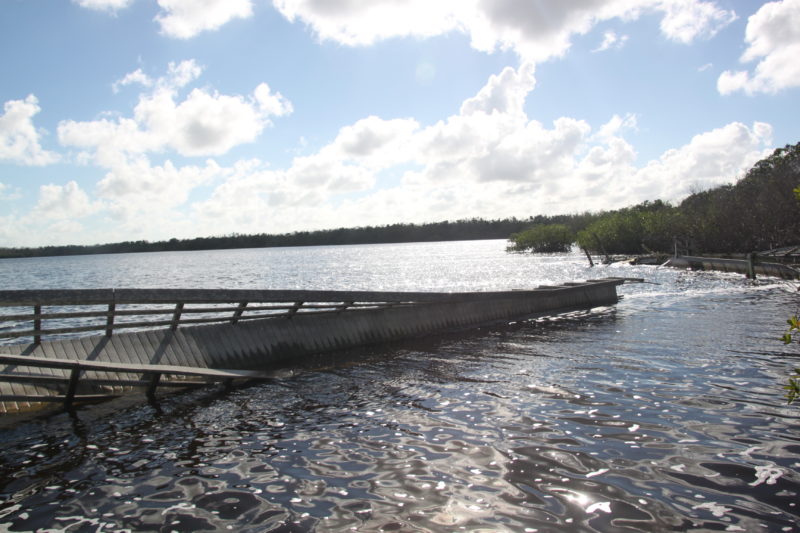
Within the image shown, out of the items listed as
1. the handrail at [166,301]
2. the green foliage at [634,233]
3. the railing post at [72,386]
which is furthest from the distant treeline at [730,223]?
the railing post at [72,386]

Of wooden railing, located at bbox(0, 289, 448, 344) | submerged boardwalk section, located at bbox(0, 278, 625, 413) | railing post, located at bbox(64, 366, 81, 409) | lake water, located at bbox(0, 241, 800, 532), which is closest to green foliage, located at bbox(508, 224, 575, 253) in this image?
submerged boardwalk section, located at bbox(0, 278, 625, 413)

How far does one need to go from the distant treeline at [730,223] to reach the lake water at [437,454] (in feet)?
169

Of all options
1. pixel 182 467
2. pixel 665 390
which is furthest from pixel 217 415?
pixel 665 390

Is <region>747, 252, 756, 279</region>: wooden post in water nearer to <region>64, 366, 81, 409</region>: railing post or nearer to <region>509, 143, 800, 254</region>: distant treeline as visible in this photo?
<region>509, 143, 800, 254</region>: distant treeline

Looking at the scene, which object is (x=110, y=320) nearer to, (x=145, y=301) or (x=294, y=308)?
(x=145, y=301)

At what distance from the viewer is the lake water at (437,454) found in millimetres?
6230

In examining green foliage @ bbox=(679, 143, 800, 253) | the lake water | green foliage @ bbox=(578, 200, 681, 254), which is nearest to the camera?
the lake water

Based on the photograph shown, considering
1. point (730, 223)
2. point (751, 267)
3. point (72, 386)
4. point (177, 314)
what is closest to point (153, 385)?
point (72, 386)

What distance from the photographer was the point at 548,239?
137 metres

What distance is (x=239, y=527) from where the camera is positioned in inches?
238

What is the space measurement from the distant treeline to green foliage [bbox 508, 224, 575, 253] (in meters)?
20.1

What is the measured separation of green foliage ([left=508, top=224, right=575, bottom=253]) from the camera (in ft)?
442

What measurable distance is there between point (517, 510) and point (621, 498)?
1.31 meters

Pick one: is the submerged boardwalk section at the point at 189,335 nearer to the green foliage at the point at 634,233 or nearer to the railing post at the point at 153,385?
the railing post at the point at 153,385
